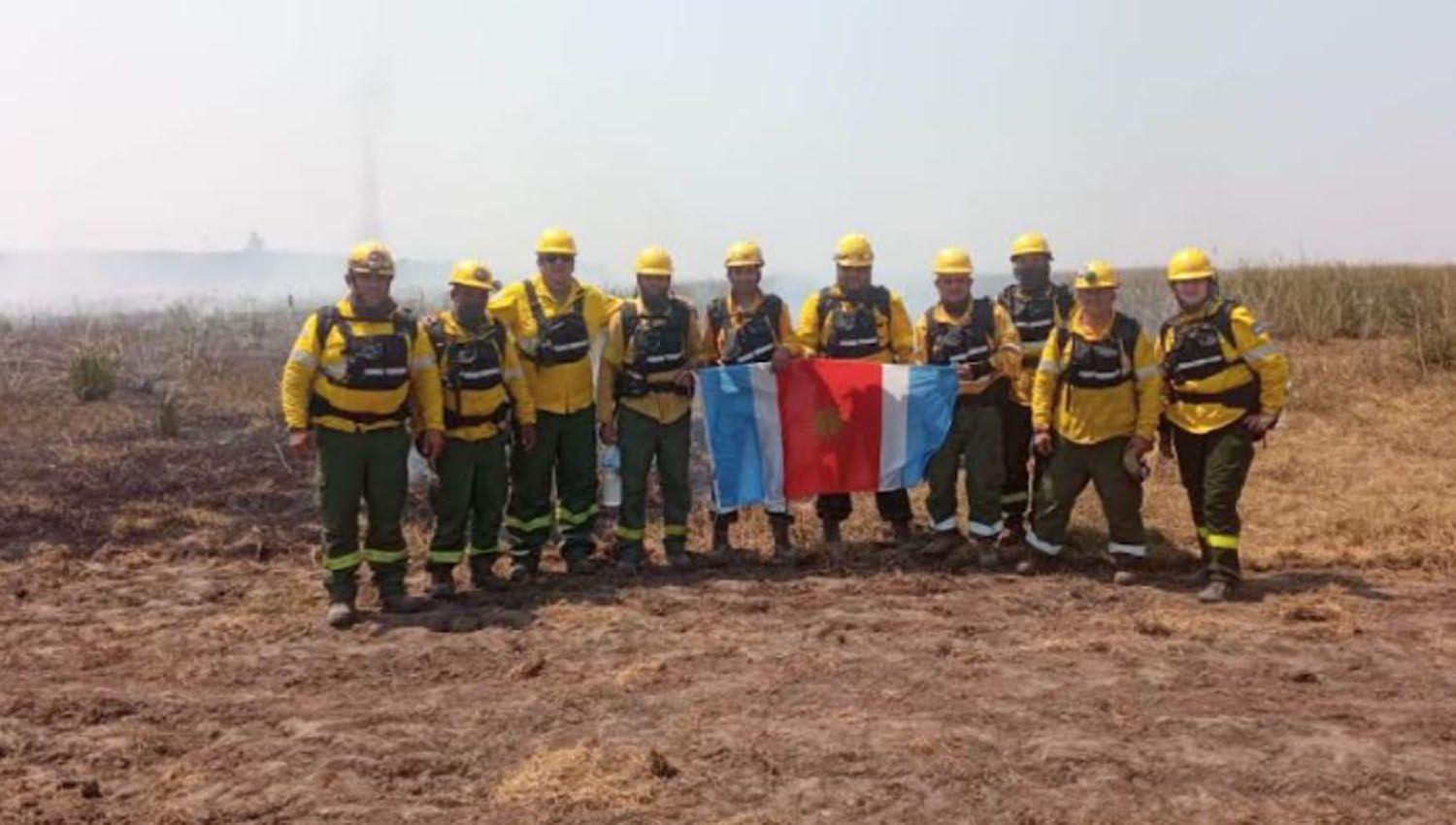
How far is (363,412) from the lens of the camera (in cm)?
705

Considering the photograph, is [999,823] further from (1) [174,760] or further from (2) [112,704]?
(2) [112,704]

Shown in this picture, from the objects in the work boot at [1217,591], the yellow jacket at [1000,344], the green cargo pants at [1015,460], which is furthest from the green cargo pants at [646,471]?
the work boot at [1217,591]

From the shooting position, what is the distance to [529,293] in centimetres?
794

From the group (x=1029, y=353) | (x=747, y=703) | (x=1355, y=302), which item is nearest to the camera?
(x=747, y=703)

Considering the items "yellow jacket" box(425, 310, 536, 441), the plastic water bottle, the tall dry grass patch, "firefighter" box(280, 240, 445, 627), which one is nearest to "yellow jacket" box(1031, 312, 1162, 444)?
the plastic water bottle

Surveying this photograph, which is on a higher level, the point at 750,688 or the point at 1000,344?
the point at 1000,344

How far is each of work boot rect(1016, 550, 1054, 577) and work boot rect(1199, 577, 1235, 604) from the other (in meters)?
1.12

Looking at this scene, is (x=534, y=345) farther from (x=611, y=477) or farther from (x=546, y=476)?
(x=611, y=477)

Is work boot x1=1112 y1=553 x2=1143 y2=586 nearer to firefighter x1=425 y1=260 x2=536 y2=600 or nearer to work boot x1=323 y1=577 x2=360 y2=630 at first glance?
firefighter x1=425 y1=260 x2=536 y2=600

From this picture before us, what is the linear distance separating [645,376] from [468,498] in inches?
61.3

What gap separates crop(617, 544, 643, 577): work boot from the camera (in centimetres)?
818

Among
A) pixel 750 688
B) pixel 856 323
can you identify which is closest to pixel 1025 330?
pixel 856 323

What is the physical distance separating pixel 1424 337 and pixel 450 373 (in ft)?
47.6

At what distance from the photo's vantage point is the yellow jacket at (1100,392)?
24.6ft
